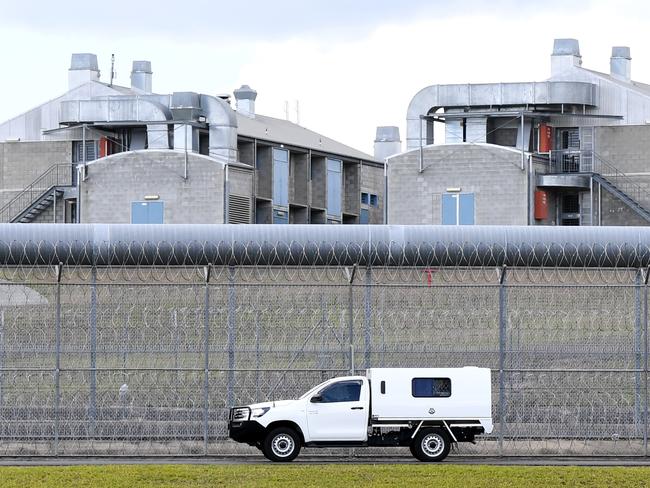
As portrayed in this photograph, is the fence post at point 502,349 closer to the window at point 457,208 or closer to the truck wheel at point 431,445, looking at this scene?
the truck wheel at point 431,445

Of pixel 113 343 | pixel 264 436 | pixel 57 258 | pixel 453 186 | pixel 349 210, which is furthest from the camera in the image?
pixel 349 210

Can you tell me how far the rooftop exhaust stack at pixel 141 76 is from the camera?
225 ft

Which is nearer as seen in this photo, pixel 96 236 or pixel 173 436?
pixel 173 436

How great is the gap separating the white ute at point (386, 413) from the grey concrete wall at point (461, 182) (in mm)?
32176

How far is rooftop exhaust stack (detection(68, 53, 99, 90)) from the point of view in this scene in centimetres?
6731

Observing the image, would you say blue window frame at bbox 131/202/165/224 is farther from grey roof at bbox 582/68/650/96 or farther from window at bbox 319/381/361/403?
window at bbox 319/381/361/403

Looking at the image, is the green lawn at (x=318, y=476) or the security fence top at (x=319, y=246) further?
the security fence top at (x=319, y=246)

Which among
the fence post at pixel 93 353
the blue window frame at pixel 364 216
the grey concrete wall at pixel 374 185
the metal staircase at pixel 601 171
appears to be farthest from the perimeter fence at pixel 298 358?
the grey concrete wall at pixel 374 185

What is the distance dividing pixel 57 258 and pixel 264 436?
7463 millimetres

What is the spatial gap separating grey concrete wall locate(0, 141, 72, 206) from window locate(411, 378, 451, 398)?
136 feet

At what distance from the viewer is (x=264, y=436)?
23453 mm

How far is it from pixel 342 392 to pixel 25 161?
141 ft

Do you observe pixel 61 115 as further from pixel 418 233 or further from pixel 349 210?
pixel 418 233

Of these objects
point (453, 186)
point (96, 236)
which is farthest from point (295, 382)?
point (453, 186)
